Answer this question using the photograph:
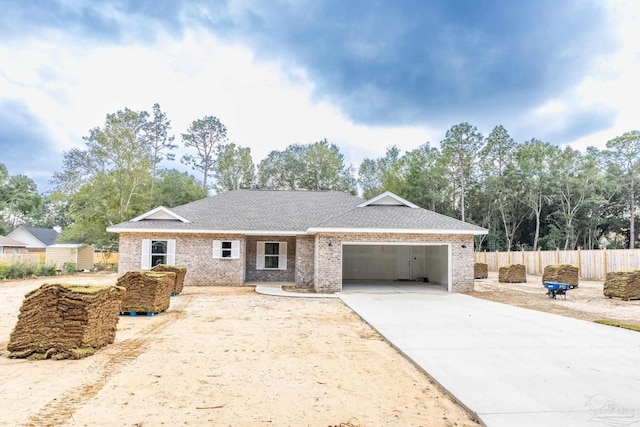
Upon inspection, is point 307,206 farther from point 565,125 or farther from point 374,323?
point 565,125

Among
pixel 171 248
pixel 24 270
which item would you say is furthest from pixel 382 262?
pixel 24 270

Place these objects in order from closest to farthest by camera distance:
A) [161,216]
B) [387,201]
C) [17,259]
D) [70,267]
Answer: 1. [387,201]
2. [161,216]
3. [17,259]
4. [70,267]

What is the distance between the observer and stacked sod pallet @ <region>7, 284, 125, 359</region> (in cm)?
573

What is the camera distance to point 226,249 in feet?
57.4

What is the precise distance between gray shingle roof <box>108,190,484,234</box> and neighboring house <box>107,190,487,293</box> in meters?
0.05

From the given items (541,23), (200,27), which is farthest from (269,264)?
(541,23)

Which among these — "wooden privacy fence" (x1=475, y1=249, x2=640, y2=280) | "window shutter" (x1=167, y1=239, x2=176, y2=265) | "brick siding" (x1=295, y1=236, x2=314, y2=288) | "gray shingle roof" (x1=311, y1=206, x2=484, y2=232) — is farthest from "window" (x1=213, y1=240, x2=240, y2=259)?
"wooden privacy fence" (x1=475, y1=249, x2=640, y2=280)

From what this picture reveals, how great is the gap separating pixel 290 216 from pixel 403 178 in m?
25.4

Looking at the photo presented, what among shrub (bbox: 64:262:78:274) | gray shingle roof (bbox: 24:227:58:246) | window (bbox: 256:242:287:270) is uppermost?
gray shingle roof (bbox: 24:227:58:246)

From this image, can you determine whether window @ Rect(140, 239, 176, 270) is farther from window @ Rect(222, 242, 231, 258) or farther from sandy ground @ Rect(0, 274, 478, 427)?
sandy ground @ Rect(0, 274, 478, 427)

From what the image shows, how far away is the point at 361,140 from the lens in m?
41.1

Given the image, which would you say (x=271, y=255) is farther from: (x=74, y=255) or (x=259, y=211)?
(x=74, y=255)

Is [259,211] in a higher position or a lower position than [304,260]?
higher

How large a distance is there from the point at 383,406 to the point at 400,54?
16.5 m
